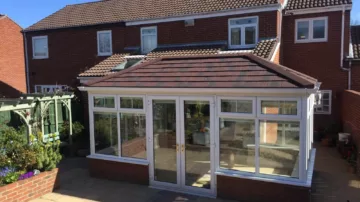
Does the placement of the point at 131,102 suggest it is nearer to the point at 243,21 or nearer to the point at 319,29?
the point at 243,21

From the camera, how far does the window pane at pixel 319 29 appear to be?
14.2m

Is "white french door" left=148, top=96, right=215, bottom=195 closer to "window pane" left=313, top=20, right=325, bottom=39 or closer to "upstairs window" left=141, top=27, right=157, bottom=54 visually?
"upstairs window" left=141, top=27, right=157, bottom=54

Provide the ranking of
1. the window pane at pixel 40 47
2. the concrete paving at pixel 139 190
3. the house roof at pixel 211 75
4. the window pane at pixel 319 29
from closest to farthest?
the house roof at pixel 211 75 → the concrete paving at pixel 139 190 → the window pane at pixel 319 29 → the window pane at pixel 40 47

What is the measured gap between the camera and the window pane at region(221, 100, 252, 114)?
22.3ft

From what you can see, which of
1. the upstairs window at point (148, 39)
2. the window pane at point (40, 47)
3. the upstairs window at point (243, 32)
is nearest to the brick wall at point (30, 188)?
the upstairs window at point (148, 39)

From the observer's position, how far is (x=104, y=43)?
17672mm

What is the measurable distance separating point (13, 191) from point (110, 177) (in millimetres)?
2510

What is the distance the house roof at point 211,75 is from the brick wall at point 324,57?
7.29 metres

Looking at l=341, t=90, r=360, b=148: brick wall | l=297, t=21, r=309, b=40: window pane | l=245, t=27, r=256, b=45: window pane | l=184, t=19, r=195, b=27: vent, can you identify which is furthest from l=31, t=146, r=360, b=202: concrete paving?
l=184, t=19, r=195, b=27: vent

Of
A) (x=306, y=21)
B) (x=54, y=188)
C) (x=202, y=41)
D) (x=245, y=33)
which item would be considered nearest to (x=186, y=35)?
(x=202, y=41)

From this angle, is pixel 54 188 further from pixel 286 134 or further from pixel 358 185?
pixel 358 185

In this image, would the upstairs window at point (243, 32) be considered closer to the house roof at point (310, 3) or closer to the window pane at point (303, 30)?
the house roof at point (310, 3)

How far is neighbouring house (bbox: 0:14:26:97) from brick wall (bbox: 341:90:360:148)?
22.5 meters

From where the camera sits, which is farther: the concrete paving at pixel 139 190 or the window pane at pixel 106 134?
the window pane at pixel 106 134
